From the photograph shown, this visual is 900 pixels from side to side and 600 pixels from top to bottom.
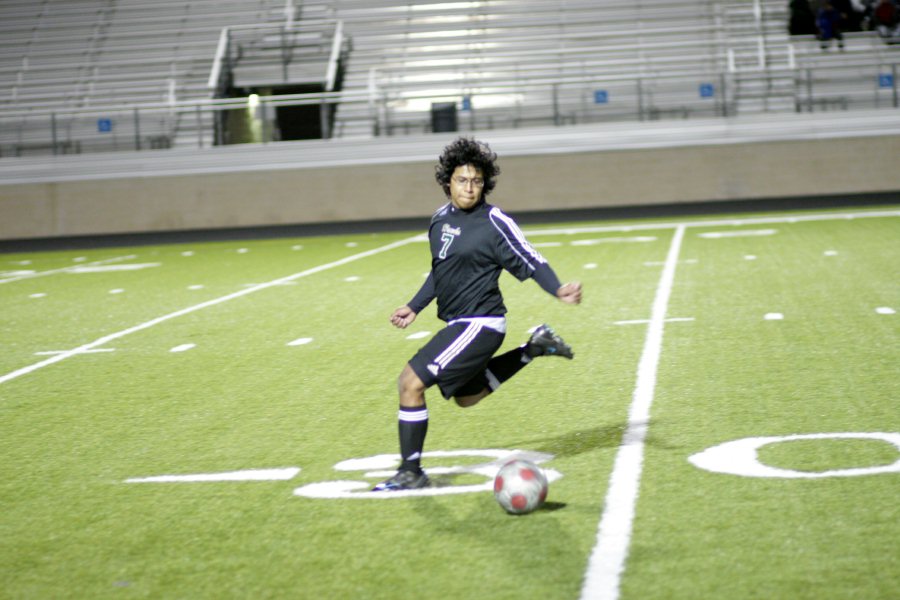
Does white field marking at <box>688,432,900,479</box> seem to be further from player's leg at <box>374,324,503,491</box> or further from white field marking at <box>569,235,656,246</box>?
white field marking at <box>569,235,656,246</box>

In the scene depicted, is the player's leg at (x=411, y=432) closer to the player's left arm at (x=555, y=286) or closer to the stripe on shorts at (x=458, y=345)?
the stripe on shorts at (x=458, y=345)

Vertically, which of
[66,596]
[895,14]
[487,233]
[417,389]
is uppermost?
[895,14]

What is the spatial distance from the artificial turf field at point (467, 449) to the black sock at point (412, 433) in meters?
0.18

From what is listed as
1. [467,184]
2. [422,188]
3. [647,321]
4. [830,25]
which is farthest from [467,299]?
[830,25]

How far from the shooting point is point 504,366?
20.1ft

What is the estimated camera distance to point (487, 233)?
5895mm

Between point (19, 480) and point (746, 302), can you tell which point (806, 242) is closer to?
point (746, 302)

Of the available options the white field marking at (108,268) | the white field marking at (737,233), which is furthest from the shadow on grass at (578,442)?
the white field marking at (108,268)

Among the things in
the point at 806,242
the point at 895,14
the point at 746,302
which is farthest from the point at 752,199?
the point at 746,302

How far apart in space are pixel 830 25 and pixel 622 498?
22939 millimetres

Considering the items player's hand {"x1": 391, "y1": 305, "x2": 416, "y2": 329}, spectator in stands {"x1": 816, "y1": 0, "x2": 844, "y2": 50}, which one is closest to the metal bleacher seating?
spectator in stands {"x1": 816, "y1": 0, "x2": 844, "y2": 50}

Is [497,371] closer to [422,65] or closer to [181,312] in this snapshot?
→ [181,312]

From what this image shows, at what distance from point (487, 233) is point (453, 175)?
32cm

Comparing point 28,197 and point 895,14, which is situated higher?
point 895,14
